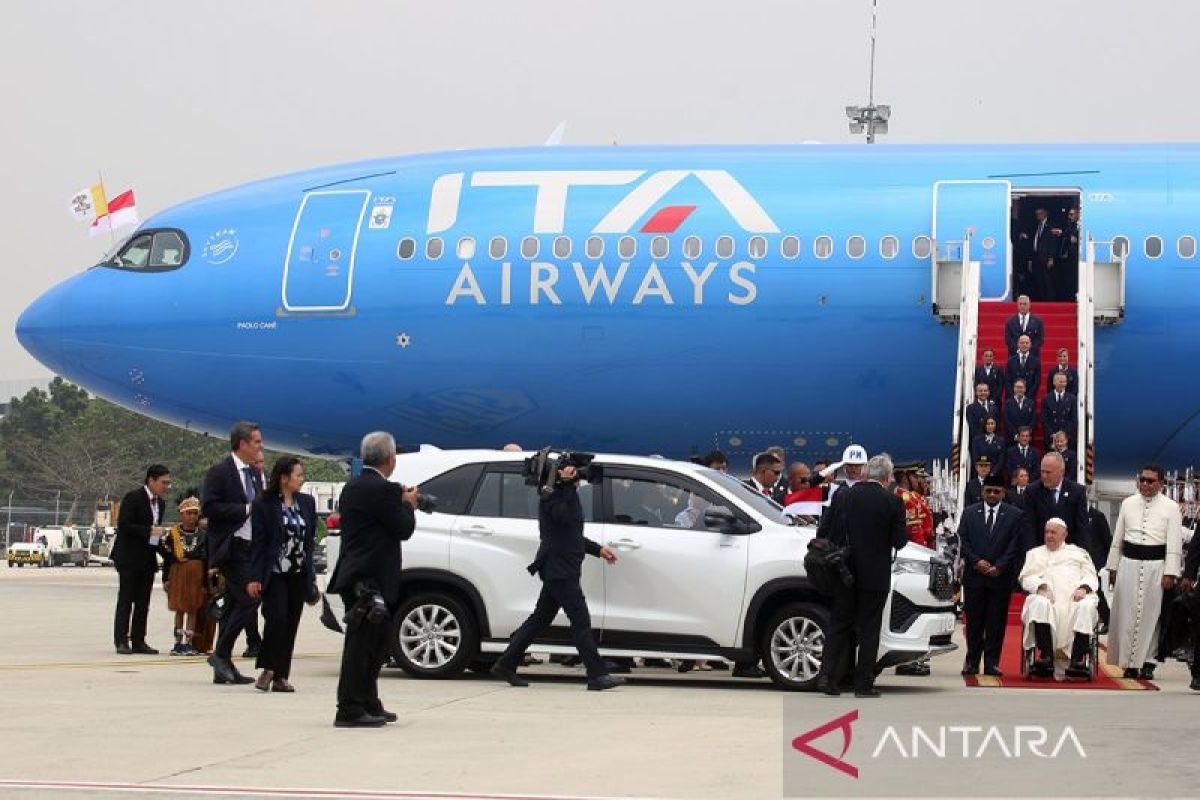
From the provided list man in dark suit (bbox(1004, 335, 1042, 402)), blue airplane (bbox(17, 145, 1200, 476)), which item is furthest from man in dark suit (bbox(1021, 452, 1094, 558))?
blue airplane (bbox(17, 145, 1200, 476))

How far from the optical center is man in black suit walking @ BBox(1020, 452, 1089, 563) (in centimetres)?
1739

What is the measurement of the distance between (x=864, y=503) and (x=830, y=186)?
9.77 metres

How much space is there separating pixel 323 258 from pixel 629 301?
373 cm

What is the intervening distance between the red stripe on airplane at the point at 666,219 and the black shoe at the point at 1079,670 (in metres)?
8.79

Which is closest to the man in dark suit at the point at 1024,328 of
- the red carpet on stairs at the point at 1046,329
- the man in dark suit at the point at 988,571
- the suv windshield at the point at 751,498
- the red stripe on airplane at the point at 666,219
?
the red carpet on stairs at the point at 1046,329

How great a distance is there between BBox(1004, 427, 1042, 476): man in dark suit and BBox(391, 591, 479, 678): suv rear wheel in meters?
6.93

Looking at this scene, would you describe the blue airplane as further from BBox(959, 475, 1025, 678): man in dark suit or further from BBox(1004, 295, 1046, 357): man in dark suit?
BBox(959, 475, 1025, 678): man in dark suit

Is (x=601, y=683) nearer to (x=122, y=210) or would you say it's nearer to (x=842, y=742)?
(x=842, y=742)

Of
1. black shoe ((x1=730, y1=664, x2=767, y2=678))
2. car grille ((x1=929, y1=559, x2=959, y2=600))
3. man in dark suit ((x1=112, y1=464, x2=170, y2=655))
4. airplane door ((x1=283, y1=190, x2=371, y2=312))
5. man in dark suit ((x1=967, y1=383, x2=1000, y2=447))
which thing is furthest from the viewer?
airplane door ((x1=283, y1=190, x2=371, y2=312))

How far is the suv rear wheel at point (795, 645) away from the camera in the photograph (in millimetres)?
15102

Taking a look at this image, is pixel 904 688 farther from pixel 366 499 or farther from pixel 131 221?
pixel 131 221

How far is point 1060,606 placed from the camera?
1658 centimetres

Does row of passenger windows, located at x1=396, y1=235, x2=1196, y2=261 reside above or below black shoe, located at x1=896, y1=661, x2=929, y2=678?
above

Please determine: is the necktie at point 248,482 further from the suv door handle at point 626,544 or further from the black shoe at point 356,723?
the black shoe at point 356,723
